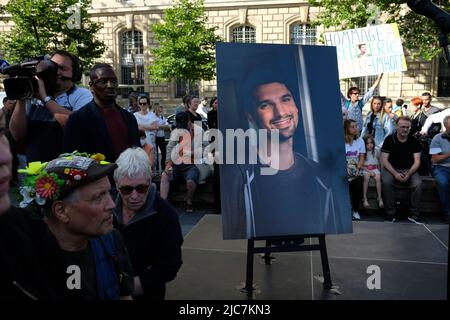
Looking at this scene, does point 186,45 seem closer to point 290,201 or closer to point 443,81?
point 443,81

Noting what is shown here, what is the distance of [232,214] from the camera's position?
316cm

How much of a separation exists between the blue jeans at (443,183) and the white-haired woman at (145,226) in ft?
15.2

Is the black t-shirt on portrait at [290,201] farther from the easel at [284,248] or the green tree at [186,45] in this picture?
the green tree at [186,45]

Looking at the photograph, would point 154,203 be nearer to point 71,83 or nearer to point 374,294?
point 71,83

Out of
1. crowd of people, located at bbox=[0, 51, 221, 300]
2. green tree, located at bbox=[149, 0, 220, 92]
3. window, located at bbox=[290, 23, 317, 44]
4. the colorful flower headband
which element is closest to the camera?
crowd of people, located at bbox=[0, 51, 221, 300]

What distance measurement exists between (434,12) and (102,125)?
218 centimetres

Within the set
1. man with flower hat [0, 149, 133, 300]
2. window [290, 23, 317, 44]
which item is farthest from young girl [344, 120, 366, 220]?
window [290, 23, 317, 44]

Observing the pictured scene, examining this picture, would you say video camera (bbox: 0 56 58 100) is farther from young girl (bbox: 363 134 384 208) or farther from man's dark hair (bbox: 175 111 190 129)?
young girl (bbox: 363 134 384 208)

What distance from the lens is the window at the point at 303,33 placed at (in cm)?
2541

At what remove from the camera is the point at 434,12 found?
233 centimetres

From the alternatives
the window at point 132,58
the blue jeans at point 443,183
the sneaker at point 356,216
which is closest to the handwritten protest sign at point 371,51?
the blue jeans at point 443,183

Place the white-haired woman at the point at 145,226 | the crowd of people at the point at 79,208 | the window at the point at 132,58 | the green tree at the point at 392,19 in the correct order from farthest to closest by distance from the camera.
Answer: the window at the point at 132,58 < the green tree at the point at 392,19 < the white-haired woman at the point at 145,226 < the crowd of people at the point at 79,208

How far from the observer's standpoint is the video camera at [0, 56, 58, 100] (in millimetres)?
2713

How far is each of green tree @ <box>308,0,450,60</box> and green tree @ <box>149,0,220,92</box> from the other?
21.1 feet
